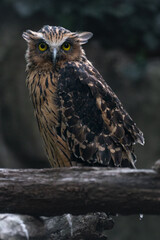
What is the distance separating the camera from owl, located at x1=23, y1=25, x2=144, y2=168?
435 centimetres

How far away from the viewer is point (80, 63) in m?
4.70

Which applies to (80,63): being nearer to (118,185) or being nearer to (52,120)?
(52,120)

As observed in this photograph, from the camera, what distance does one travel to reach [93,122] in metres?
4.42

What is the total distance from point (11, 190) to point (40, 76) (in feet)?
4.87

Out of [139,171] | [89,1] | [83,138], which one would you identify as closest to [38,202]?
[139,171]

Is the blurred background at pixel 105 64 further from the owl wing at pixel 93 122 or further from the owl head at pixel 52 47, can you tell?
the owl wing at pixel 93 122

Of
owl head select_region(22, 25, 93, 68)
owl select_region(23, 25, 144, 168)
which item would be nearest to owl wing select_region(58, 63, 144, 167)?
owl select_region(23, 25, 144, 168)

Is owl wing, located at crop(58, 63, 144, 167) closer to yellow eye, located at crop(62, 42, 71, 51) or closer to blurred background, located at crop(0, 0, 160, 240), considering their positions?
yellow eye, located at crop(62, 42, 71, 51)

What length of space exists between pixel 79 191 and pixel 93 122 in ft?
4.16

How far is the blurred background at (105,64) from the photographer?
7938mm

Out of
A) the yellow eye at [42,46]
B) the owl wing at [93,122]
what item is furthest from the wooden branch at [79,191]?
the yellow eye at [42,46]

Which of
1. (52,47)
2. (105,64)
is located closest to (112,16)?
(105,64)

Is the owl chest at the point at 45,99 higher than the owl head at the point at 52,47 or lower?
lower

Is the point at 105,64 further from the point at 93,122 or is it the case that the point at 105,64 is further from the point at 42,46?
the point at 93,122
